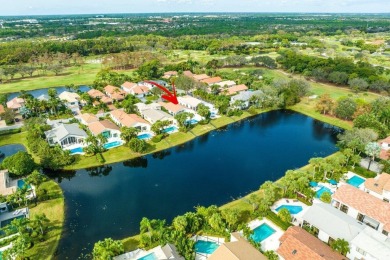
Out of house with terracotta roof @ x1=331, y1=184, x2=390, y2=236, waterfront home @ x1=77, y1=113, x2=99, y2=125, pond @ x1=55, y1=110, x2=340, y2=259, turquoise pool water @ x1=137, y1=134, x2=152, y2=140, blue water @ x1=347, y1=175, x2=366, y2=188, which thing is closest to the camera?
house with terracotta roof @ x1=331, y1=184, x2=390, y2=236

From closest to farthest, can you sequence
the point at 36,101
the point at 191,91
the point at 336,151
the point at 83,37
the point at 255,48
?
the point at 336,151
the point at 36,101
the point at 191,91
the point at 255,48
the point at 83,37

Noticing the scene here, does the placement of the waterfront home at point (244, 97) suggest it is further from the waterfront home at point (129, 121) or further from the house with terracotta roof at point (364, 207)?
the house with terracotta roof at point (364, 207)

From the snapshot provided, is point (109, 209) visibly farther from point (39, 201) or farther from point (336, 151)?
point (336, 151)

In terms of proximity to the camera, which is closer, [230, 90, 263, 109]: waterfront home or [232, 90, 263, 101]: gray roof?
[230, 90, 263, 109]: waterfront home

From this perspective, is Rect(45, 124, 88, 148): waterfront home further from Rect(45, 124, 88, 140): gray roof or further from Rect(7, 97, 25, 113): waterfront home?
Rect(7, 97, 25, 113): waterfront home

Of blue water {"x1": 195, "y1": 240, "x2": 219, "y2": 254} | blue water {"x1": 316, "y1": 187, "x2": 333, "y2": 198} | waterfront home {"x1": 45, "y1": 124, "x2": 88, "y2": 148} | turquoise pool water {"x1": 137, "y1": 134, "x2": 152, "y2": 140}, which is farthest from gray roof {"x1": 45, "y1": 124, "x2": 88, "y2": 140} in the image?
blue water {"x1": 316, "y1": 187, "x2": 333, "y2": 198}

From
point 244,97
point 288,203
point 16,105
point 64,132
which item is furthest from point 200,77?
point 288,203

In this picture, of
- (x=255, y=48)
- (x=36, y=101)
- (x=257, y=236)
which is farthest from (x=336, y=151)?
(x=255, y=48)
